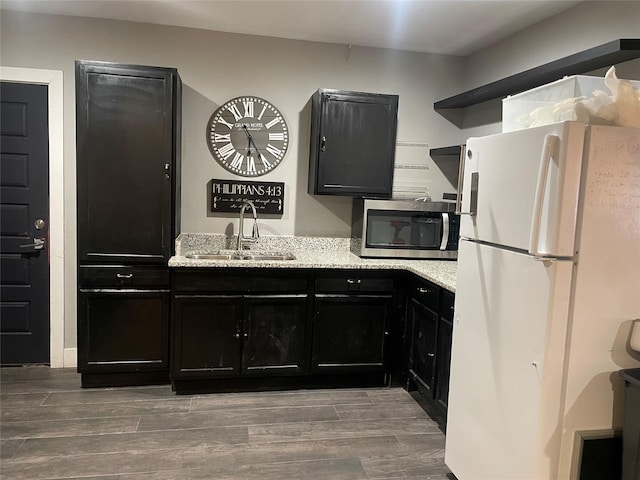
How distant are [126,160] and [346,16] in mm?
1711

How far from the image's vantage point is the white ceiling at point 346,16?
290cm

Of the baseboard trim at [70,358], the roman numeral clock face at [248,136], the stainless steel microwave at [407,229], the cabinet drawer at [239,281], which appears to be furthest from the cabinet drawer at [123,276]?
the stainless steel microwave at [407,229]

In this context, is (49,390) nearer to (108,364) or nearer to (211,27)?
(108,364)

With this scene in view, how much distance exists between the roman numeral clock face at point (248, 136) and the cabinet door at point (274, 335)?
1075mm

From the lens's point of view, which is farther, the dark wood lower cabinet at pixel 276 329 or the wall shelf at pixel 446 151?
the wall shelf at pixel 446 151

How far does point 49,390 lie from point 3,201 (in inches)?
54.7

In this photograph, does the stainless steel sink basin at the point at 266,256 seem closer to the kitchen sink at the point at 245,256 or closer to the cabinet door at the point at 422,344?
the kitchen sink at the point at 245,256

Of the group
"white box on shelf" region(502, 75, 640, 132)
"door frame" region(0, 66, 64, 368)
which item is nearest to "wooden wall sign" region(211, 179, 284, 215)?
"door frame" region(0, 66, 64, 368)

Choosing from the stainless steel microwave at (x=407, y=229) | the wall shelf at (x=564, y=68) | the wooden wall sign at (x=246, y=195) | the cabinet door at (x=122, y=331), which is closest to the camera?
the wall shelf at (x=564, y=68)

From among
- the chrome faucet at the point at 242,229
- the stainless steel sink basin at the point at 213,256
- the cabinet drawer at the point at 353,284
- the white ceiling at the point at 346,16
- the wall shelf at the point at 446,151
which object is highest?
the white ceiling at the point at 346,16

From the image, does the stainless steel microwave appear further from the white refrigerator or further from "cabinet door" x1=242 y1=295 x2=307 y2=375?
the white refrigerator

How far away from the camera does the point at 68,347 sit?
3598 millimetres

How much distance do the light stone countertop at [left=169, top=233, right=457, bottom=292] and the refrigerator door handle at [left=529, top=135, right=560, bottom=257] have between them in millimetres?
1049

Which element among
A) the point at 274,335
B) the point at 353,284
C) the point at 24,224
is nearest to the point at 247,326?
the point at 274,335
